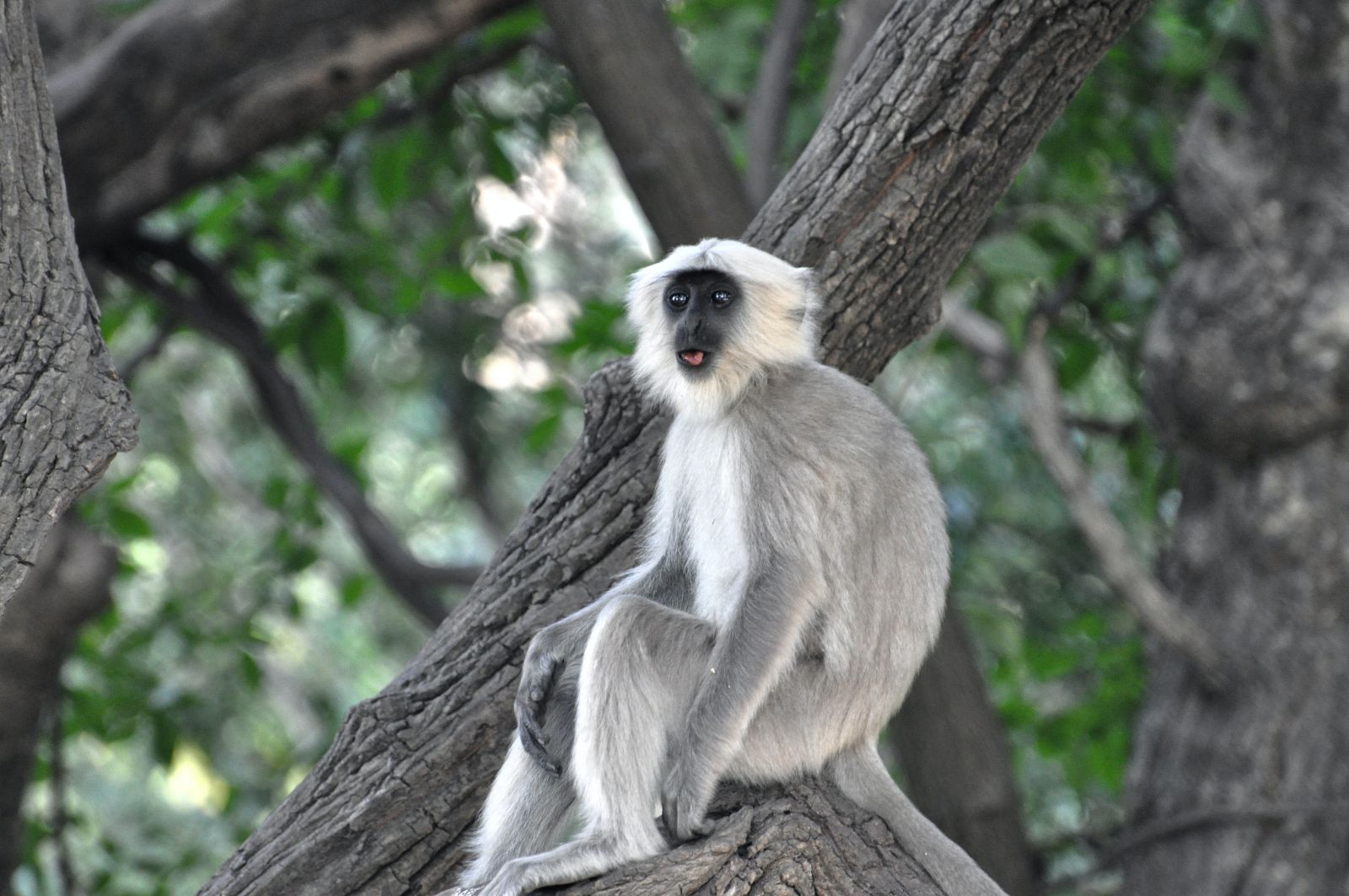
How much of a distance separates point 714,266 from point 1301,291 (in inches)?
107

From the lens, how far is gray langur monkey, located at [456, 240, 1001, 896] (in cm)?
295

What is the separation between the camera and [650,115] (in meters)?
4.88

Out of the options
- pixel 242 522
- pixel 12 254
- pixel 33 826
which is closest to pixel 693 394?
pixel 12 254

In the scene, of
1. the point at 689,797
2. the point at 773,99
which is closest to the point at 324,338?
the point at 773,99

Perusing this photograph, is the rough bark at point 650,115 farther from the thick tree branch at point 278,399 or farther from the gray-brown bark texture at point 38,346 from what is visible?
the gray-brown bark texture at point 38,346

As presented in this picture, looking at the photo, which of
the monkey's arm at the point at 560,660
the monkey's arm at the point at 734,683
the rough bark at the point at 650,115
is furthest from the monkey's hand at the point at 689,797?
the rough bark at the point at 650,115

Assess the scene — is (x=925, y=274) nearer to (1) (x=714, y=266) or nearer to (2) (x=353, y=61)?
(1) (x=714, y=266)

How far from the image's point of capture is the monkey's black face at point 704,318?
3334mm

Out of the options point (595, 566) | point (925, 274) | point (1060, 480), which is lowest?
point (1060, 480)

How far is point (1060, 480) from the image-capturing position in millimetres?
5051

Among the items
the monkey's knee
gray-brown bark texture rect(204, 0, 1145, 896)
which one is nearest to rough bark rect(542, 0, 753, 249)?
gray-brown bark texture rect(204, 0, 1145, 896)

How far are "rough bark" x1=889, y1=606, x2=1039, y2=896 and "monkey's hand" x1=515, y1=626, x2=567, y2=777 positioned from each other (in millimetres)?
1993

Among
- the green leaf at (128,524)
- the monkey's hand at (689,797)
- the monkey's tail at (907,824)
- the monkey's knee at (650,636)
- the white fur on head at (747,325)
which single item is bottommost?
the monkey's tail at (907,824)

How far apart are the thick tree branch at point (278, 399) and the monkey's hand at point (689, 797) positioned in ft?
8.84
